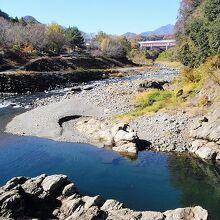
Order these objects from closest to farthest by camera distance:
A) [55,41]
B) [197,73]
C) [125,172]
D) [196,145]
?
1. [125,172]
2. [196,145]
3. [197,73]
4. [55,41]

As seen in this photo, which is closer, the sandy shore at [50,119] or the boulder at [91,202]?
the boulder at [91,202]

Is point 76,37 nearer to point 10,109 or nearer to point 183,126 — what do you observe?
point 10,109

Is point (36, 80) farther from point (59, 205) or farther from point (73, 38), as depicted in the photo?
point (73, 38)

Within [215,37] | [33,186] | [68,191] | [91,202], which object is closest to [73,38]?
[215,37]

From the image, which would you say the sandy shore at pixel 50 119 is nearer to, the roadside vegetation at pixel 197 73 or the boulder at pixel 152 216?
the roadside vegetation at pixel 197 73

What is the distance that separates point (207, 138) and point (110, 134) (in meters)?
10.2

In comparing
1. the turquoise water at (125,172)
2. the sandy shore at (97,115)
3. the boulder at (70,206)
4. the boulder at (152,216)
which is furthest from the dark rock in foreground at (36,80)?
the boulder at (152,216)

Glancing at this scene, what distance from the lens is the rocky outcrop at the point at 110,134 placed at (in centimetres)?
3806

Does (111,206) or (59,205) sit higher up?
(111,206)

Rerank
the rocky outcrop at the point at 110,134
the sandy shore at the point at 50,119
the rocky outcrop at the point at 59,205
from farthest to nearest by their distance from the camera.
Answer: the sandy shore at the point at 50,119 < the rocky outcrop at the point at 110,134 < the rocky outcrop at the point at 59,205

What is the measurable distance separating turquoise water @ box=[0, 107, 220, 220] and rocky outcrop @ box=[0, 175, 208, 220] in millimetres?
3106

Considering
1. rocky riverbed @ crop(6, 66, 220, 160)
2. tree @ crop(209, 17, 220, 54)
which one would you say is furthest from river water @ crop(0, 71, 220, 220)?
→ tree @ crop(209, 17, 220, 54)

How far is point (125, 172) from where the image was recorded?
32.1 metres

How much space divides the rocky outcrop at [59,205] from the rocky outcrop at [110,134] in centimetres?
1308
